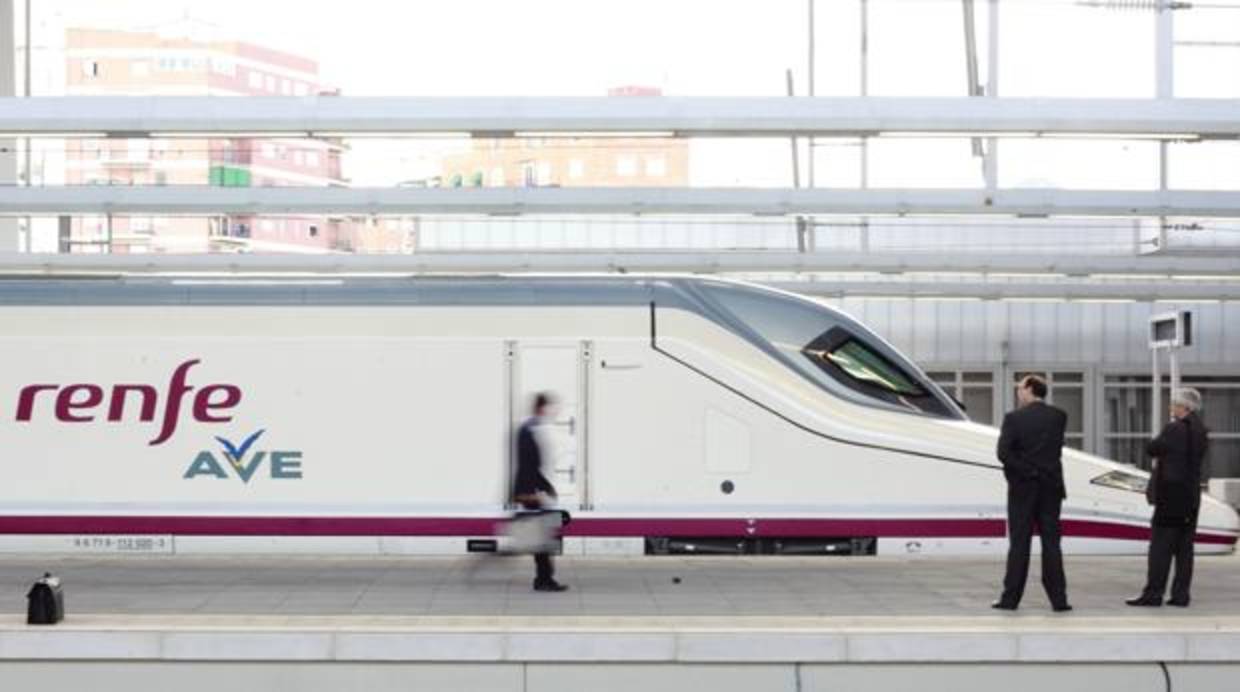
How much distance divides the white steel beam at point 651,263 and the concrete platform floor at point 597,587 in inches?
296

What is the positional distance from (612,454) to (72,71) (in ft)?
367

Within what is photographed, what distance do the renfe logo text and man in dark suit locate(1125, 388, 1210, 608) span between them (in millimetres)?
7657

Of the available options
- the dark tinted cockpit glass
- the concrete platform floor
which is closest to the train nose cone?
the concrete platform floor

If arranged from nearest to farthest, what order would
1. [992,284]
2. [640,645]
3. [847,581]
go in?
[640,645] → [847,581] → [992,284]

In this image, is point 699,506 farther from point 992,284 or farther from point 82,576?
point 992,284

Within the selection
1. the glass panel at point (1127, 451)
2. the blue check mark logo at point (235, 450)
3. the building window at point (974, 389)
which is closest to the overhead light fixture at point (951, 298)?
the building window at point (974, 389)

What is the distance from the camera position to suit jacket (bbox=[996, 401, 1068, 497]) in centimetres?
1288

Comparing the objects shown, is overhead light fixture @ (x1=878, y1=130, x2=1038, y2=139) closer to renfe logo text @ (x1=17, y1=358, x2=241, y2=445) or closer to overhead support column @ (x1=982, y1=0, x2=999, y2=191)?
overhead support column @ (x1=982, y1=0, x2=999, y2=191)

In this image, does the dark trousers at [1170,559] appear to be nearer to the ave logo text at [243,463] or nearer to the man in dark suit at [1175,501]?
the man in dark suit at [1175,501]

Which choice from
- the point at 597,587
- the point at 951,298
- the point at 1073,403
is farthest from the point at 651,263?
the point at 597,587

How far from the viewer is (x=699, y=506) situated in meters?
15.8

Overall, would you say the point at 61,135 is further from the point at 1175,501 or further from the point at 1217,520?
the point at 1217,520

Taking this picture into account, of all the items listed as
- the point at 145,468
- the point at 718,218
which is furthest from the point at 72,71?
the point at 145,468

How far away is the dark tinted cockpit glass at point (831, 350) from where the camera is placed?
15914mm
